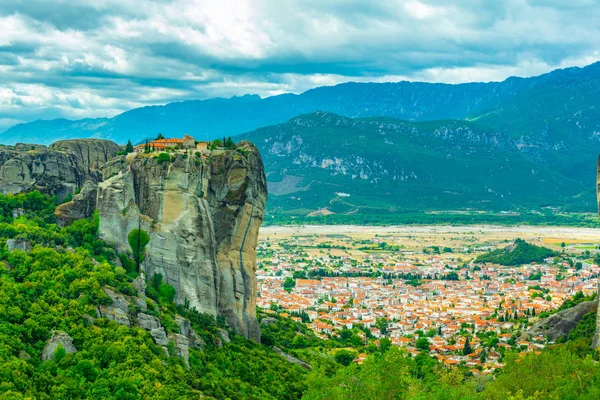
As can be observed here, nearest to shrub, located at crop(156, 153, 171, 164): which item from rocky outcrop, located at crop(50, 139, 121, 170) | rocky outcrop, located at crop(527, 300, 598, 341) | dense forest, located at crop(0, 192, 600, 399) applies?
Answer: dense forest, located at crop(0, 192, 600, 399)

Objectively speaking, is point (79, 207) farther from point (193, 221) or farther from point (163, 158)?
point (193, 221)

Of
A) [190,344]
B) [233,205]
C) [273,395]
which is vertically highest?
[233,205]

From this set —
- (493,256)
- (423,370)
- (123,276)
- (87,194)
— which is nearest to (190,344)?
(123,276)

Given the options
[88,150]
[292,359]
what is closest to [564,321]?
[292,359]

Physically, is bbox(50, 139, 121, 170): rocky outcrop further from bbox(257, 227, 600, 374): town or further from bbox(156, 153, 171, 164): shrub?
bbox(257, 227, 600, 374): town

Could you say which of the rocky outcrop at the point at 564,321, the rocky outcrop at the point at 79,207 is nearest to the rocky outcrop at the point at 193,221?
the rocky outcrop at the point at 79,207

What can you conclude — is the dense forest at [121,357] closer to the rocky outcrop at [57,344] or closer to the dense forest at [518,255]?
the rocky outcrop at [57,344]

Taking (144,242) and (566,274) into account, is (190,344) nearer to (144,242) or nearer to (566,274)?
(144,242)
